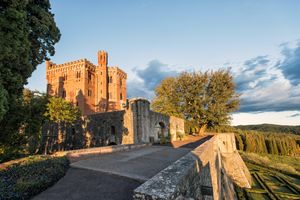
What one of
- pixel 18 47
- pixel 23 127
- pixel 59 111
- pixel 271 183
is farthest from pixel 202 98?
pixel 18 47

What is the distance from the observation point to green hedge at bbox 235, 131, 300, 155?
2984cm

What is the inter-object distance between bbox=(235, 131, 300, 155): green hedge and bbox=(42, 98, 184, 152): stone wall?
14.2 metres

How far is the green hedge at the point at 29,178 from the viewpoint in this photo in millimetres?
3709

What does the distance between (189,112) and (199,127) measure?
3254 millimetres

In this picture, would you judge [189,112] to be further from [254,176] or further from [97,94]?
[97,94]

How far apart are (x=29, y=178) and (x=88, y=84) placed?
39.4 m

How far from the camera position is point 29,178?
14.2ft

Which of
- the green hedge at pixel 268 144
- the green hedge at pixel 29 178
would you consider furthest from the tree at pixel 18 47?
the green hedge at pixel 268 144

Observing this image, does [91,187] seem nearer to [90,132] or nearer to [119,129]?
[119,129]

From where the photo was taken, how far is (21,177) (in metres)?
4.36

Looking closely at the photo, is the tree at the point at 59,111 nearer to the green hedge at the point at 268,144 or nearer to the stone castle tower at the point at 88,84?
the stone castle tower at the point at 88,84

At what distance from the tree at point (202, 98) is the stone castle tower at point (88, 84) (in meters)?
16.2

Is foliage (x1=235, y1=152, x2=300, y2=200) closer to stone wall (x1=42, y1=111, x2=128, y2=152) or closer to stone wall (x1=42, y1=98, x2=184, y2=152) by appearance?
stone wall (x1=42, y1=98, x2=184, y2=152)

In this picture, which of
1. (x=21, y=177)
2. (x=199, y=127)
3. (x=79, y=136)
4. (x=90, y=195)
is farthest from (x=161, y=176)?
(x=199, y=127)
